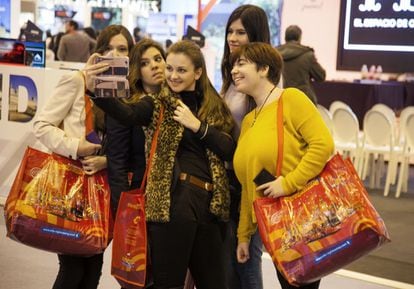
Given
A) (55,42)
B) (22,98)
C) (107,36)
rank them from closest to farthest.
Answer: (107,36) < (22,98) < (55,42)

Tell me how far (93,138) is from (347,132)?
5.07 metres

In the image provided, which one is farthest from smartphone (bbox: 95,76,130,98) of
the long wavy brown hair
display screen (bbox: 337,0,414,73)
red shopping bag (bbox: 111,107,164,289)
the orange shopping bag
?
display screen (bbox: 337,0,414,73)

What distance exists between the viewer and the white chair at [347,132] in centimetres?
743

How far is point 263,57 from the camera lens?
2.47 metres

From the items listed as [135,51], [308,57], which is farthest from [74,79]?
[308,57]

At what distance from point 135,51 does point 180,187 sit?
0.58 metres

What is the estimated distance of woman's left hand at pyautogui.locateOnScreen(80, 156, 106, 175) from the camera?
2.78m

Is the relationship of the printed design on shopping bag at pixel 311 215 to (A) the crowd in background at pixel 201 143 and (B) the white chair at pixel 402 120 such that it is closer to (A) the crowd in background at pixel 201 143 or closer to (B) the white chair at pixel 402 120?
(A) the crowd in background at pixel 201 143

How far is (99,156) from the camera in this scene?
281 centimetres

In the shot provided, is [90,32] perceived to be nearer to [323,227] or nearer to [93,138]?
[93,138]

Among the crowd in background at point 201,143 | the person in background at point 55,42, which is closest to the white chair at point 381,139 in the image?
the crowd in background at point 201,143

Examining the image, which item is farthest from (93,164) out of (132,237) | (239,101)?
(239,101)

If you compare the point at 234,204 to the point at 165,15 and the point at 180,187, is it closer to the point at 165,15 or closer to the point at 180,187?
the point at 180,187

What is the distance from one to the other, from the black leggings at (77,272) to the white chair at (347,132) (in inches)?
192
